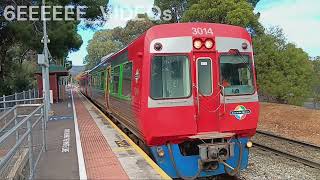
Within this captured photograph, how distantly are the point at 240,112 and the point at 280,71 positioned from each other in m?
22.0

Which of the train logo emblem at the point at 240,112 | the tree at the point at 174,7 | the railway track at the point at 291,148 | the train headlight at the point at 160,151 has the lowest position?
the railway track at the point at 291,148

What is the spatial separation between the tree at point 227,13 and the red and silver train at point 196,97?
20.9 meters

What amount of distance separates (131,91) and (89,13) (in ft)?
90.2

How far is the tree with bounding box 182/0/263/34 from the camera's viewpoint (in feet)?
99.2

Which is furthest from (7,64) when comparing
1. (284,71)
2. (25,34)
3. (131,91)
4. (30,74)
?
(131,91)

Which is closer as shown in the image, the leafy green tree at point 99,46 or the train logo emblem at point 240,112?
the train logo emblem at point 240,112

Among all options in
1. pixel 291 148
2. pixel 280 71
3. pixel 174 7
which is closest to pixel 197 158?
pixel 291 148

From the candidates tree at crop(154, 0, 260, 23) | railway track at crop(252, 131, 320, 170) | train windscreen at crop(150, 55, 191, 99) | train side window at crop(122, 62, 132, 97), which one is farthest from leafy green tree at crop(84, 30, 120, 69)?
train windscreen at crop(150, 55, 191, 99)

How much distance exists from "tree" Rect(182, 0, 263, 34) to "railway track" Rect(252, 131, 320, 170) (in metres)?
14.2

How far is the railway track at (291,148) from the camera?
12.4 meters

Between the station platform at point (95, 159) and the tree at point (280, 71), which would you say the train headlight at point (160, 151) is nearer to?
the station platform at point (95, 159)

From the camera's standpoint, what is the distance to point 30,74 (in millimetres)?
49781

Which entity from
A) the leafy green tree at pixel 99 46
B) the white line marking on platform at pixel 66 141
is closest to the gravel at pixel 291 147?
the white line marking on platform at pixel 66 141

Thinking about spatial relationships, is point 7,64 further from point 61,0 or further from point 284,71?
point 284,71
